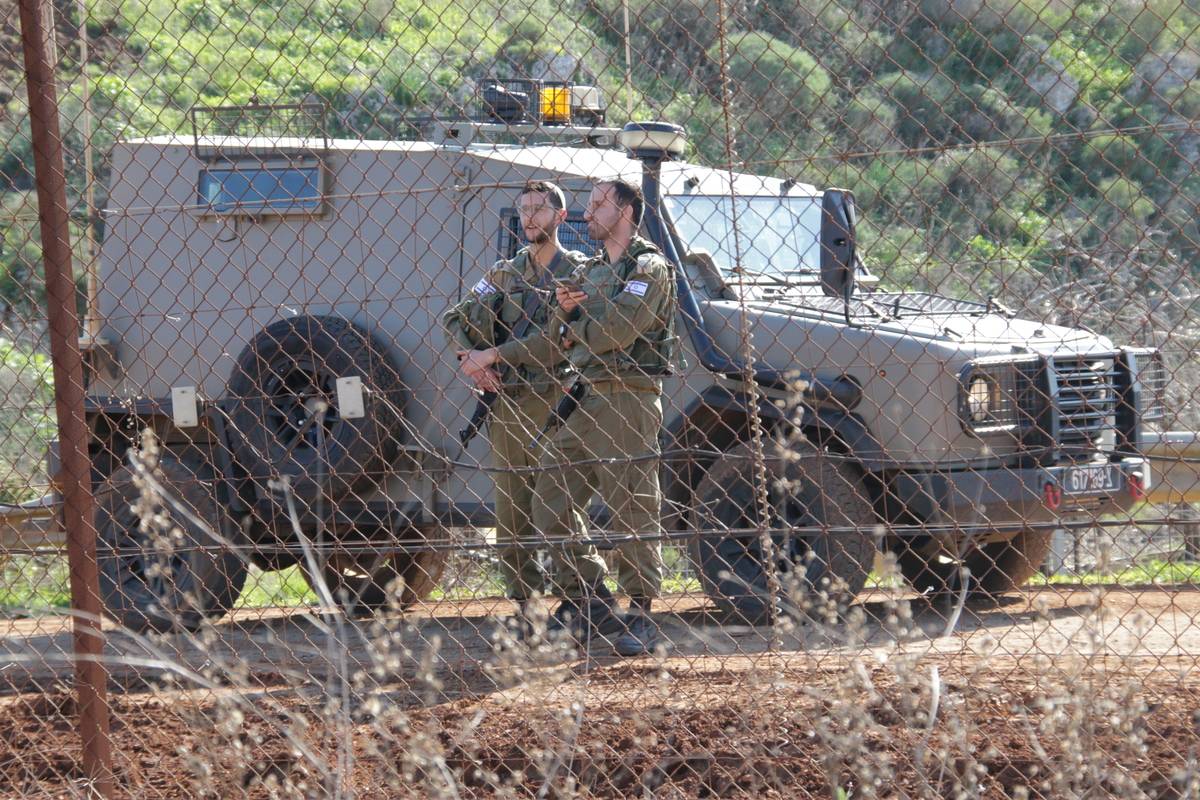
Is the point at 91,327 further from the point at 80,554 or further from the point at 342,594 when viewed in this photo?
the point at 342,594

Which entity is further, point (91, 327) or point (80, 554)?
point (91, 327)

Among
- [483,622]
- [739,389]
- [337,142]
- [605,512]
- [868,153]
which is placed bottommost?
[483,622]

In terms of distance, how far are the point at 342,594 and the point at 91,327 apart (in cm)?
307

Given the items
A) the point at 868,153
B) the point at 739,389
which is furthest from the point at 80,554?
the point at 739,389

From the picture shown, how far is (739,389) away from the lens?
5.65m

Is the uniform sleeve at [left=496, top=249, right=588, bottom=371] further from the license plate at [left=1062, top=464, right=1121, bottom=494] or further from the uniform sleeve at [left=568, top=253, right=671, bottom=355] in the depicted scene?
the license plate at [left=1062, top=464, right=1121, bottom=494]

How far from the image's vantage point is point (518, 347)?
193 inches

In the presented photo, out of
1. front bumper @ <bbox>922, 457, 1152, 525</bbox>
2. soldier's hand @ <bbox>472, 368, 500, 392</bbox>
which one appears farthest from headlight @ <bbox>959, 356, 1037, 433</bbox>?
soldier's hand @ <bbox>472, 368, 500, 392</bbox>

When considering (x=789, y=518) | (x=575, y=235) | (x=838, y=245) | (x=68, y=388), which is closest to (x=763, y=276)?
(x=838, y=245)

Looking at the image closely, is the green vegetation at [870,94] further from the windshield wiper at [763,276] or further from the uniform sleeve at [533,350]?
the uniform sleeve at [533,350]

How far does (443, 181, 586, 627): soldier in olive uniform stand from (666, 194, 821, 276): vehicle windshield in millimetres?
865

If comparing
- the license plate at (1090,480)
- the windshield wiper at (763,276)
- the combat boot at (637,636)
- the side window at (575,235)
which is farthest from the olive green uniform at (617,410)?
the license plate at (1090,480)

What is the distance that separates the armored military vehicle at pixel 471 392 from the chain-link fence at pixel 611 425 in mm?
27

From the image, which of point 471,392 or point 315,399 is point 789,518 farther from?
point 315,399
